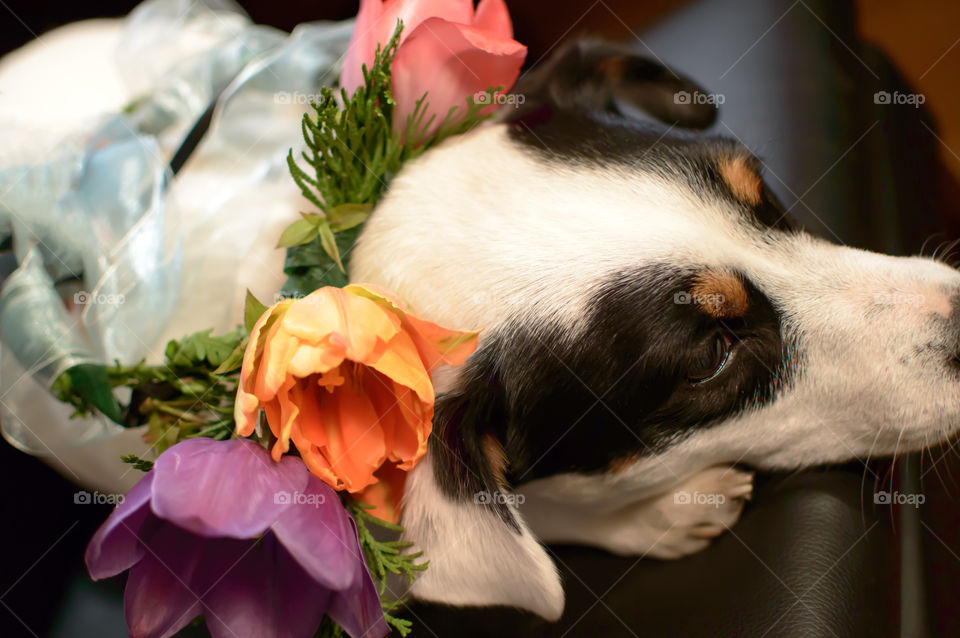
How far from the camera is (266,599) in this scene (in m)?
0.77

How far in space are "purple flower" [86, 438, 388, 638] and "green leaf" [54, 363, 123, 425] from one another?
0.70 ft

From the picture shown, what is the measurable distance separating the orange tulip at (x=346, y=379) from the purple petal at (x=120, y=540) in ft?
0.42

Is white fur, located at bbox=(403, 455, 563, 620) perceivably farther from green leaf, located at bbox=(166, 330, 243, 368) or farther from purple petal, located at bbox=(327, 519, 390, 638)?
green leaf, located at bbox=(166, 330, 243, 368)

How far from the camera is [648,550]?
1.08 meters

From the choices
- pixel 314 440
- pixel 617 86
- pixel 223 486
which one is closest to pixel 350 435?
pixel 314 440

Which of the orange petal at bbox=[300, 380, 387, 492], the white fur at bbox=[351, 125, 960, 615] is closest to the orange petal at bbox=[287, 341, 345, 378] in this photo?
the orange petal at bbox=[300, 380, 387, 492]

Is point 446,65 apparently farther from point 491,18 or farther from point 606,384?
point 606,384

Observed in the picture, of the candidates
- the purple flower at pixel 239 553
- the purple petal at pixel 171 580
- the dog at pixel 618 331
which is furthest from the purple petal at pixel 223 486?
the dog at pixel 618 331

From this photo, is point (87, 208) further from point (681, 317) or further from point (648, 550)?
point (648, 550)

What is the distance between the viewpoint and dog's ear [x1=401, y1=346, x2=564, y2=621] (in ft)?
2.83

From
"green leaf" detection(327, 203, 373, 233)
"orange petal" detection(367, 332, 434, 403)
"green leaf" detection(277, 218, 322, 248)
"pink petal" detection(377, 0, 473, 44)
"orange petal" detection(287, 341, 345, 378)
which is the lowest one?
"green leaf" detection(277, 218, 322, 248)

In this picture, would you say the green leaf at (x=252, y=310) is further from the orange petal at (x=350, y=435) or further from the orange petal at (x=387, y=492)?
the orange petal at (x=387, y=492)

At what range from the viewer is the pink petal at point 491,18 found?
0.99m

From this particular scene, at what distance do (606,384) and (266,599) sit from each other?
0.46 metres
